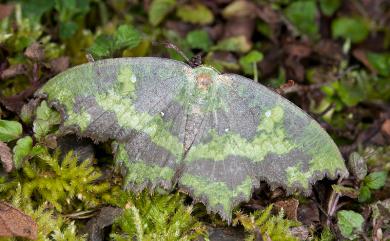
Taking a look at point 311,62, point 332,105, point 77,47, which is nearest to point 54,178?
point 77,47

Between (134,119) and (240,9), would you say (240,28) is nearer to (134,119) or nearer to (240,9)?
(240,9)

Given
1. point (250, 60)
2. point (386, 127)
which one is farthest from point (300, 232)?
point (250, 60)

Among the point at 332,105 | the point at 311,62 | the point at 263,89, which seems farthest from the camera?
the point at 311,62

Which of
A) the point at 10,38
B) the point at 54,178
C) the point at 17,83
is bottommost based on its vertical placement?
the point at 54,178

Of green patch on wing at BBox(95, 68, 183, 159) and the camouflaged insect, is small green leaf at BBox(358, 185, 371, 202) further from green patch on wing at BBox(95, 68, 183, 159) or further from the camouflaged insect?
green patch on wing at BBox(95, 68, 183, 159)

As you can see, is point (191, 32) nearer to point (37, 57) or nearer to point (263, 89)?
Result: point (37, 57)

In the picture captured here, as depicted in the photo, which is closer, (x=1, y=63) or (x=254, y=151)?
(x=254, y=151)

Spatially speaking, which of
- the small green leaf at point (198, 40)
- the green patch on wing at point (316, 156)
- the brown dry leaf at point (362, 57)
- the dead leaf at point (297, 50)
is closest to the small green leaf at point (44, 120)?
the green patch on wing at point (316, 156)

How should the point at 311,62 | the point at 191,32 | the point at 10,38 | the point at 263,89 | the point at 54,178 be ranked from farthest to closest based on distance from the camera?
the point at 311,62 < the point at 191,32 < the point at 10,38 < the point at 54,178 < the point at 263,89
